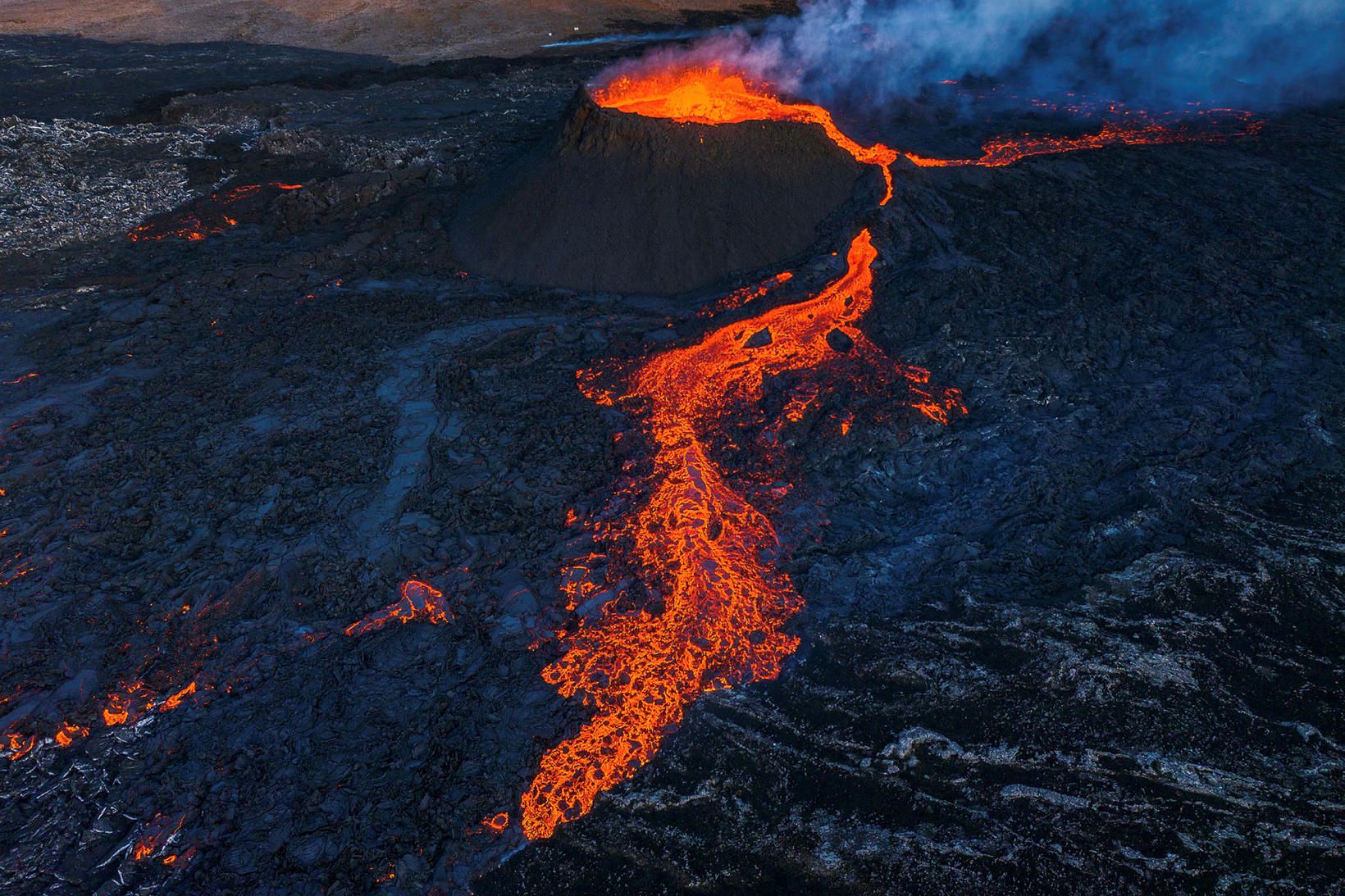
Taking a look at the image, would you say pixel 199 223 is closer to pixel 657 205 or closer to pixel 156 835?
pixel 657 205

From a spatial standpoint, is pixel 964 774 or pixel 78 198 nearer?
pixel 964 774

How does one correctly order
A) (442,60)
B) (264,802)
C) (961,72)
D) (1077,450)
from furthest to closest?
1. (442,60)
2. (961,72)
3. (1077,450)
4. (264,802)

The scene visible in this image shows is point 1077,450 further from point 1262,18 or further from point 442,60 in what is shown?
point 442,60

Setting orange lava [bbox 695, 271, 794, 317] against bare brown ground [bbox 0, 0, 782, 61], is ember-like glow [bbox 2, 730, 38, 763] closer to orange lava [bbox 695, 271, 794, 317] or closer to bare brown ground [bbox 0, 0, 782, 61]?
orange lava [bbox 695, 271, 794, 317]

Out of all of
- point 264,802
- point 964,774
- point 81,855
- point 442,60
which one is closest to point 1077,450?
point 964,774

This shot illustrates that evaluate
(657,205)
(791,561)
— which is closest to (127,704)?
(791,561)

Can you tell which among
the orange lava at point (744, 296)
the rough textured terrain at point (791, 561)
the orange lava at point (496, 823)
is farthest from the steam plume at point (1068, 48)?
the orange lava at point (496, 823)
